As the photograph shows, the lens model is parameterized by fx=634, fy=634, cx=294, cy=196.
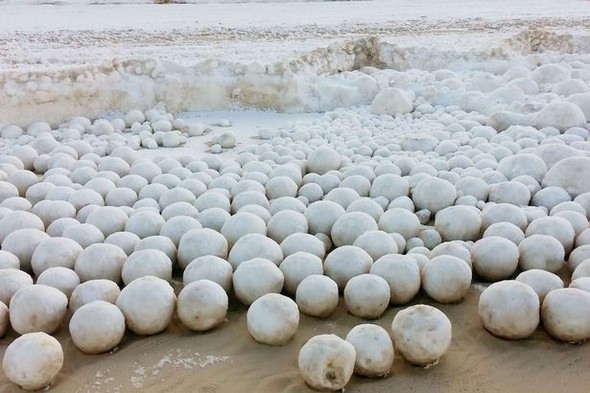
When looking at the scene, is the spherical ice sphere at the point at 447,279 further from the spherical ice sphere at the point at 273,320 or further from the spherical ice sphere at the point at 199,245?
the spherical ice sphere at the point at 199,245

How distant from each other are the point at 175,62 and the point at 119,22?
288 cm

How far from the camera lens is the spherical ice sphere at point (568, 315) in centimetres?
174

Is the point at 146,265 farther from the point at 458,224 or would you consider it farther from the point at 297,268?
the point at 458,224

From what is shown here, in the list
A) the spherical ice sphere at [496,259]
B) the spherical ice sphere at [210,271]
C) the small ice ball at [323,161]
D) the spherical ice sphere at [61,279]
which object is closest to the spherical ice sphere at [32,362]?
the spherical ice sphere at [61,279]

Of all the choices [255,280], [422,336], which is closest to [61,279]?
[255,280]

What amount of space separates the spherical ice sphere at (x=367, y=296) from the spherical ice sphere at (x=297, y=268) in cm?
15

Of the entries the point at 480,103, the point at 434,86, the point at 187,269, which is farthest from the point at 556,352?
the point at 434,86

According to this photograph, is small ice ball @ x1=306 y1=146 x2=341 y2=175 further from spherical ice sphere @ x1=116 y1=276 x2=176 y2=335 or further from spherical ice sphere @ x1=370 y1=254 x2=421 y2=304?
spherical ice sphere @ x1=116 y1=276 x2=176 y2=335

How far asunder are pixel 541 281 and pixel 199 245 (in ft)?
3.64

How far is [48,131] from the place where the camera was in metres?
3.56

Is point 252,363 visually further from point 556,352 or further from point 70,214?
point 70,214

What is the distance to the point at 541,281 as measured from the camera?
6.23ft

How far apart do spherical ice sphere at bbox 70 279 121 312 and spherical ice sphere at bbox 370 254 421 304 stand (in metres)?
0.81

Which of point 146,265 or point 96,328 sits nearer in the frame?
point 96,328
